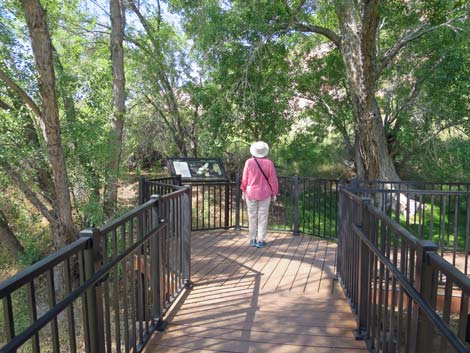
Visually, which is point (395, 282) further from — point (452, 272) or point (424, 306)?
point (452, 272)

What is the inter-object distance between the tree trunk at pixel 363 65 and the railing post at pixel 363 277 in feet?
19.2

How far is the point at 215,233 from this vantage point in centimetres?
682

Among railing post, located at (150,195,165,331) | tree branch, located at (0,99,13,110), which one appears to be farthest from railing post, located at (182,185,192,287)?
tree branch, located at (0,99,13,110)

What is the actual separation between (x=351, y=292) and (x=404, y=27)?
329 inches

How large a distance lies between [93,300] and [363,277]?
2086 mm

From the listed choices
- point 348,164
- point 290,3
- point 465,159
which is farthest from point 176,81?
point 465,159

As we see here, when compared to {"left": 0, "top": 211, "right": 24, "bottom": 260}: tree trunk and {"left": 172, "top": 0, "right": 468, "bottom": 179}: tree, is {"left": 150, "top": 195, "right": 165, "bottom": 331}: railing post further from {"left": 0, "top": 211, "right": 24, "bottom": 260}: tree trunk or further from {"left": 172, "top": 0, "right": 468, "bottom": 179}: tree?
{"left": 0, "top": 211, "right": 24, "bottom": 260}: tree trunk

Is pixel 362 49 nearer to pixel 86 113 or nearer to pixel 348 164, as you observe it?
pixel 348 164

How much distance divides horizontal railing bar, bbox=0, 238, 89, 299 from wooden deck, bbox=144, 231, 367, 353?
1.45 metres

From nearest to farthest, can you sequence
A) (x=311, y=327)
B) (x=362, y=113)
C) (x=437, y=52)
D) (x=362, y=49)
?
(x=311, y=327) → (x=362, y=49) → (x=362, y=113) → (x=437, y=52)

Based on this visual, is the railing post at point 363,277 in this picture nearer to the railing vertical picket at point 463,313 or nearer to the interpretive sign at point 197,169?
the railing vertical picket at point 463,313

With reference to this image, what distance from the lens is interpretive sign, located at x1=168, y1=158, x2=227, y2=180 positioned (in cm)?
707

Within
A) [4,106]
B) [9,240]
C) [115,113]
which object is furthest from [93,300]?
[9,240]

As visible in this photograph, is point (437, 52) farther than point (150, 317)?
Yes
